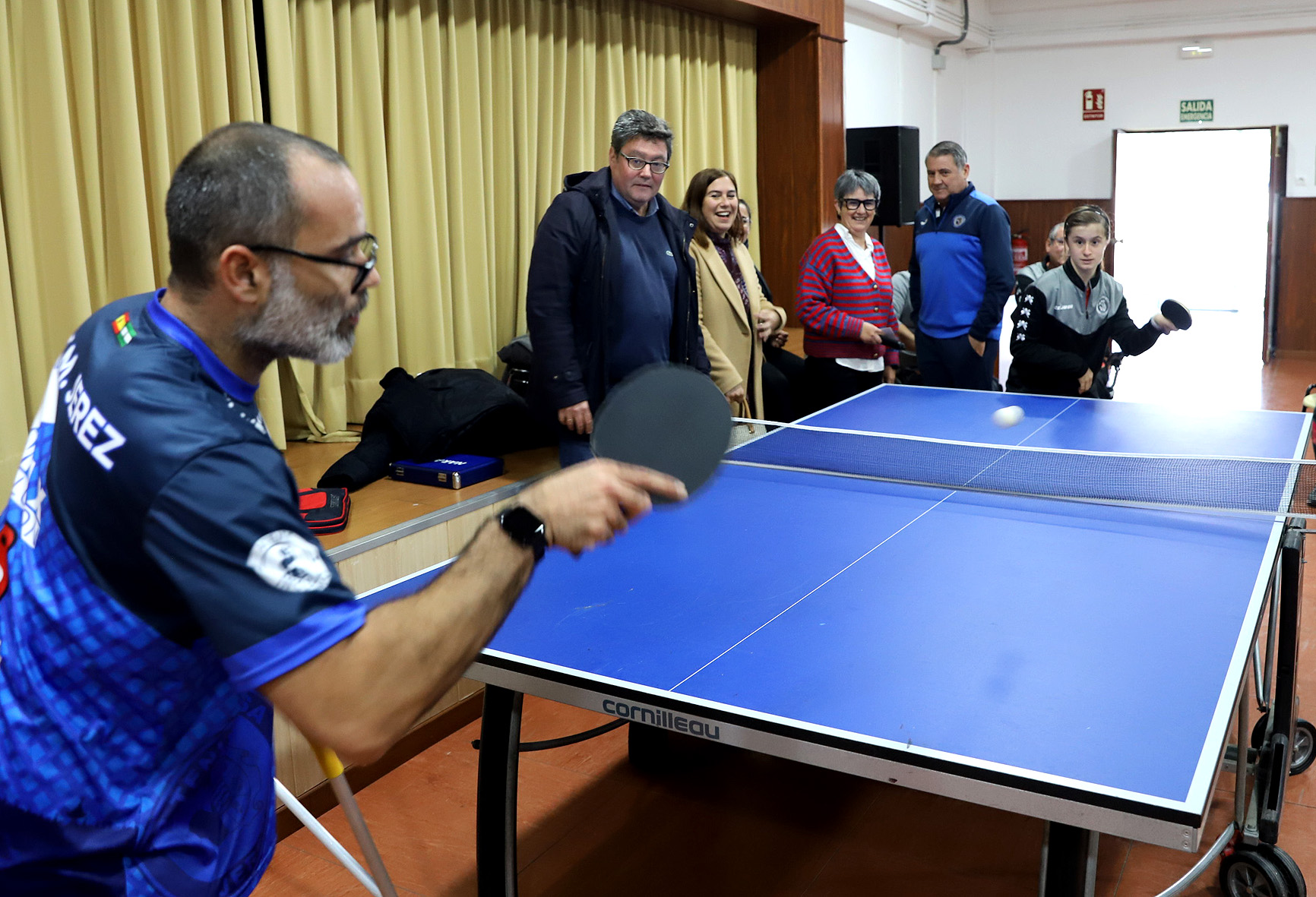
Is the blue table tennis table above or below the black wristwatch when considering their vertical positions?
below

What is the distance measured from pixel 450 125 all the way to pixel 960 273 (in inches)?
94.5

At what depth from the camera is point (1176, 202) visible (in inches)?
609

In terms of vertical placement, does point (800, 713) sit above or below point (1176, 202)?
below

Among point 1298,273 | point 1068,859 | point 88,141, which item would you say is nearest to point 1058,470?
point 1068,859

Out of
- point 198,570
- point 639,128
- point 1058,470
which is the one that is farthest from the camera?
point 639,128

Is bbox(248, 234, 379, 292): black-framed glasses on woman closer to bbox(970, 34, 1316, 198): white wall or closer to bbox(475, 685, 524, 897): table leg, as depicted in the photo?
bbox(475, 685, 524, 897): table leg

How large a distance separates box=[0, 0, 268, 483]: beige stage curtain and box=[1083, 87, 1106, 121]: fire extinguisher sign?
10357mm

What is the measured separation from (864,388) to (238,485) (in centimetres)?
440

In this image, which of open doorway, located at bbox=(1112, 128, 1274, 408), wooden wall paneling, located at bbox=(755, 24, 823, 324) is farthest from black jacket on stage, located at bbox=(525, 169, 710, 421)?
open doorway, located at bbox=(1112, 128, 1274, 408)

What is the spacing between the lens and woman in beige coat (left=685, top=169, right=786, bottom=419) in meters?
4.64

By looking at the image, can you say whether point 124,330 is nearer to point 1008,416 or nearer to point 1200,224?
point 1008,416

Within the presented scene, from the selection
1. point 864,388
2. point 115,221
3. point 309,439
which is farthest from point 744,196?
point 115,221

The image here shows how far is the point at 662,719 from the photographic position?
1.76 meters

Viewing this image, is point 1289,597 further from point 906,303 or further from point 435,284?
point 906,303
